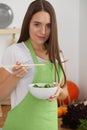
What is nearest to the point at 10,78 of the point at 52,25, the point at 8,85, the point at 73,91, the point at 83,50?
the point at 8,85

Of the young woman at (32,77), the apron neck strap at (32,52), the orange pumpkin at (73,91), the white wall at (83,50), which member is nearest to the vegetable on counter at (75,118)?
the young woman at (32,77)

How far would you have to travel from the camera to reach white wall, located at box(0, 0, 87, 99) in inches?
128

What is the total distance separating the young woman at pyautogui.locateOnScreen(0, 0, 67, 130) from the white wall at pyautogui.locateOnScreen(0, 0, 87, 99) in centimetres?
210

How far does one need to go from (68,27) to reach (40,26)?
225 cm

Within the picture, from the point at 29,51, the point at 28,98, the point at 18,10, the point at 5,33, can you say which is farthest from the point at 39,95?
the point at 18,10

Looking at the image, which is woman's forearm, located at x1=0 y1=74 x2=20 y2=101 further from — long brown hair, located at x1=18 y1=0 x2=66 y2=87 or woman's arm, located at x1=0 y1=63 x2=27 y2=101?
long brown hair, located at x1=18 y1=0 x2=66 y2=87

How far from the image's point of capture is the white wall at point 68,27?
128 inches

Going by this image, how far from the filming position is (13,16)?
3211 mm

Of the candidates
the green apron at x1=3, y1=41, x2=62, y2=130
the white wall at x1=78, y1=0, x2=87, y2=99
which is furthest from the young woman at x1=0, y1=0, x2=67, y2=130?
the white wall at x1=78, y1=0, x2=87, y2=99

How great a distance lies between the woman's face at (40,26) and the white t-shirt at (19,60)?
0.08 m

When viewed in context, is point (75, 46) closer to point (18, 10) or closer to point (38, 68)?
point (18, 10)

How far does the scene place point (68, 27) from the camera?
3359 millimetres

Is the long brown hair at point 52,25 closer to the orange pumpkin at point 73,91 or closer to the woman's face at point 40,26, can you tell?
the woman's face at point 40,26

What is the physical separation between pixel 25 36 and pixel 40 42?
0.24 ft
